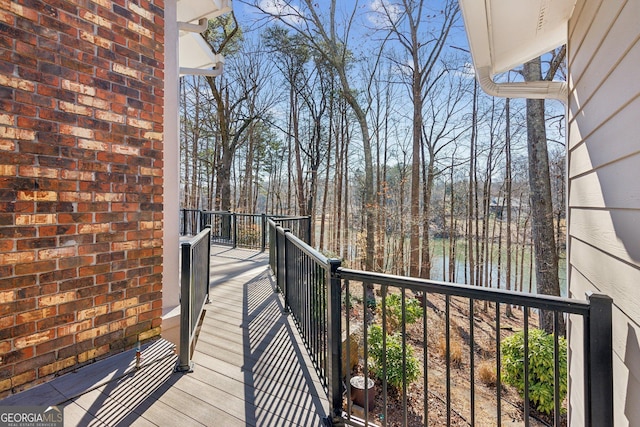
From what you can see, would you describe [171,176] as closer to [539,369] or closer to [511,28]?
[511,28]

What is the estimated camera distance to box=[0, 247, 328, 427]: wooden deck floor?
174 centimetres

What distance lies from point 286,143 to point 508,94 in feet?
44.4

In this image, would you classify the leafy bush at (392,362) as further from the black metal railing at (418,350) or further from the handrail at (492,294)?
the handrail at (492,294)

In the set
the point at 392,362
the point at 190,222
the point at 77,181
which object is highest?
the point at 77,181

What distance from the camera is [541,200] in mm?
6391

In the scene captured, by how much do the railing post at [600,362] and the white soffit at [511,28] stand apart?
1892 millimetres

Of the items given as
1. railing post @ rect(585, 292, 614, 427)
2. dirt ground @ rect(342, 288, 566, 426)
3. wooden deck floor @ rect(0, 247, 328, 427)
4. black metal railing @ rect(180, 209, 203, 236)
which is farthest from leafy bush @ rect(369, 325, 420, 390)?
black metal railing @ rect(180, 209, 203, 236)

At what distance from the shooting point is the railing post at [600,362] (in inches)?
45.8

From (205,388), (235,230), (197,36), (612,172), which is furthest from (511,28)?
(235,230)

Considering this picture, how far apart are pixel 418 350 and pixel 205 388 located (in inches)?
239

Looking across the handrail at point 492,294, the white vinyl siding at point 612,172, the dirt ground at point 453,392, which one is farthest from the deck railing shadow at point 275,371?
the white vinyl siding at point 612,172

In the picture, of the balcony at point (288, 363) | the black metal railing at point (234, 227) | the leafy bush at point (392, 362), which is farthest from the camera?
the black metal railing at point (234, 227)

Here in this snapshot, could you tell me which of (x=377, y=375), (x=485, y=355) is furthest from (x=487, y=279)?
(x=377, y=375)

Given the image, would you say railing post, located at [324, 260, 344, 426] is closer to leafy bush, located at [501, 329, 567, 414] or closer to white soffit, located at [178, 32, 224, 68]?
white soffit, located at [178, 32, 224, 68]
